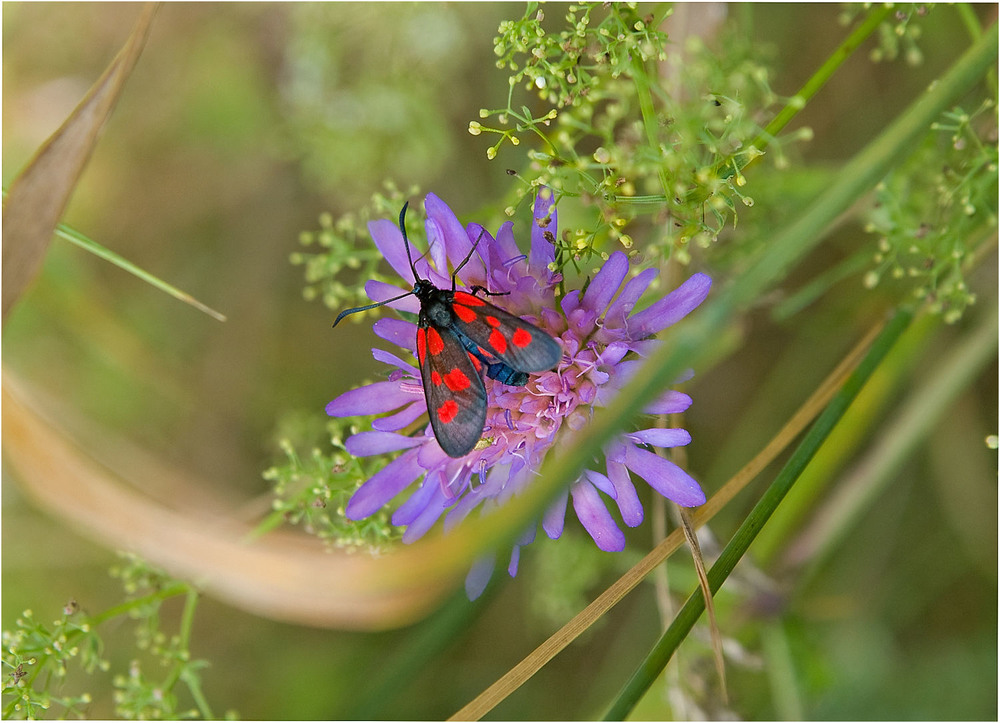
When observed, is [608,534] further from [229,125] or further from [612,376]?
[229,125]

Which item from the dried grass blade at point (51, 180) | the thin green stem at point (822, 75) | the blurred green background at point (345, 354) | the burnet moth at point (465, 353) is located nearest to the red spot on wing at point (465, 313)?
the burnet moth at point (465, 353)

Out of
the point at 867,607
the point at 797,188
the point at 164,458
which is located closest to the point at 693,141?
the point at 797,188

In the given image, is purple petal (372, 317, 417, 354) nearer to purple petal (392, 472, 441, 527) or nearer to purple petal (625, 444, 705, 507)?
purple petal (392, 472, 441, 527)

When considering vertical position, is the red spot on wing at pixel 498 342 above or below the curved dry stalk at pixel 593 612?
above

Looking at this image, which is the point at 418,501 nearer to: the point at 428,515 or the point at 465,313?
the point at 428,515

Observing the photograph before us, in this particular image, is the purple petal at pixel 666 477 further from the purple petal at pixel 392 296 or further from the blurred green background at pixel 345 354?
the blurred green background at pixel 345 354

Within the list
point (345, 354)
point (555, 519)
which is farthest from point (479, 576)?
point (345, 354)

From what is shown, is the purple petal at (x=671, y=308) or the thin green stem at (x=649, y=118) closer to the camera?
the thin green stem at (x=649, y=118)
